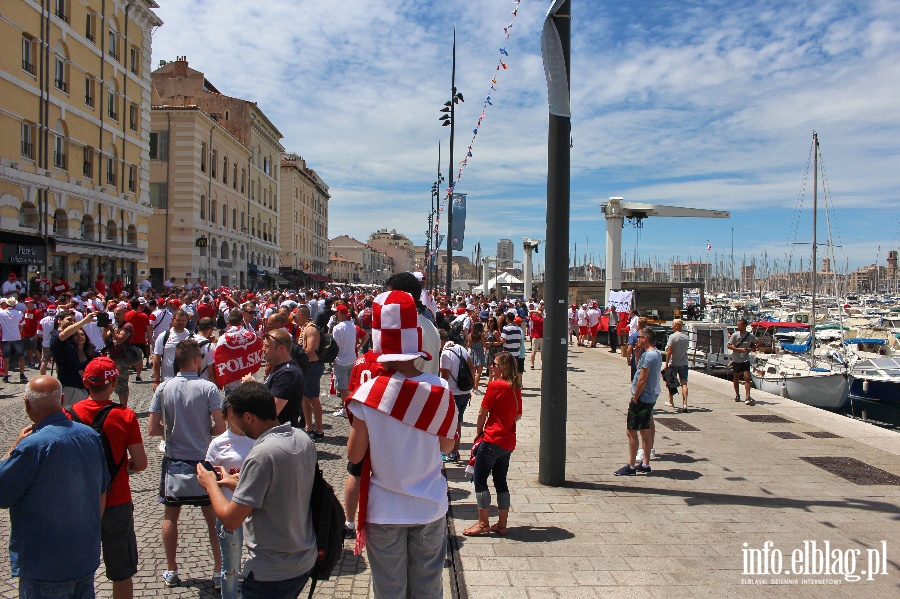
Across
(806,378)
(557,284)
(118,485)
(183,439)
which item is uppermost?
(557,284)

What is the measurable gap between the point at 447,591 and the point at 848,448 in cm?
715

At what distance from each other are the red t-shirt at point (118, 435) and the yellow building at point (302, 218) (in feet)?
208

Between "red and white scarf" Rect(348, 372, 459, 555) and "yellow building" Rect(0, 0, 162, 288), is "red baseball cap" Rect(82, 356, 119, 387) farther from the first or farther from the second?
"yellow building" Rect(0, 0, 162, 288)

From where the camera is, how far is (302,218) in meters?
75.0

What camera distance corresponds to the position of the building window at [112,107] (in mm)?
30625

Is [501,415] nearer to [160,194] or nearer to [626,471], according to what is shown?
[626,471]

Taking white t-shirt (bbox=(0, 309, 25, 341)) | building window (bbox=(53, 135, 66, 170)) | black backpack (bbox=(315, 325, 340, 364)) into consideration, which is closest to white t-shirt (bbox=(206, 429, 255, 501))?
black backpack (bbox=(315, 325, 340, 364))

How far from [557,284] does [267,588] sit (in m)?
4.53

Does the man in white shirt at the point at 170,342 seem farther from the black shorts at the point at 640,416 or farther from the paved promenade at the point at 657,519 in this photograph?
the black shorts at the point at 640,416

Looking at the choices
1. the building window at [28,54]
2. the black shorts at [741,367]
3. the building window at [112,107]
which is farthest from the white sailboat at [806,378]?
the building window at [112,107]

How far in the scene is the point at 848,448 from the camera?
347 inches

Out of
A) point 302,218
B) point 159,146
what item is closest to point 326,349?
point 159,146

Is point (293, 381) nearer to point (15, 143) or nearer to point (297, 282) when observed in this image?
point (15, 143)

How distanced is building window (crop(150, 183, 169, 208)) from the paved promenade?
33.6 meters
